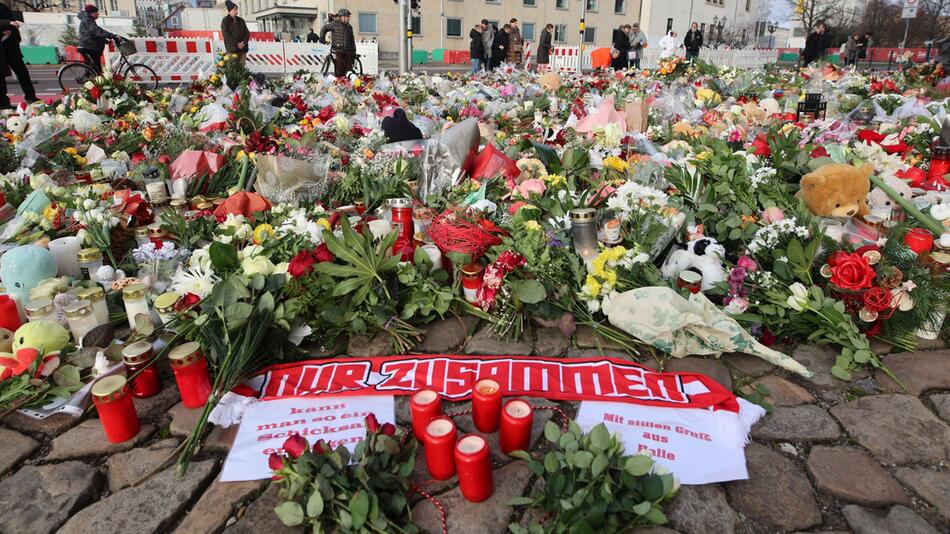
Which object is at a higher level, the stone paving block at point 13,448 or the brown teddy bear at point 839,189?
the brown teddy bear at point 839,189

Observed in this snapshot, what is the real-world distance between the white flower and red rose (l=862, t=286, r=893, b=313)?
23cm

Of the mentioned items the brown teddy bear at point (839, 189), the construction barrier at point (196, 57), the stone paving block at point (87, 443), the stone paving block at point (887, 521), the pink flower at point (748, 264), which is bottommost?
the stone paving block at point (87, 443)

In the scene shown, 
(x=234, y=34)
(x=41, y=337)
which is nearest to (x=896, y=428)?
(x=41, y=337)

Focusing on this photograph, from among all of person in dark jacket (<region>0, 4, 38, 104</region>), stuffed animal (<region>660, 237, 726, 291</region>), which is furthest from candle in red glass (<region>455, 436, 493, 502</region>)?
person in dark jacket (<region>0, 4, 38, 104</region>)

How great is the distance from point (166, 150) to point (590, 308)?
4565mm

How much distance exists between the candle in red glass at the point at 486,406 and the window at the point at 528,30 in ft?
137

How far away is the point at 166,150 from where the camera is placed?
5.44 m

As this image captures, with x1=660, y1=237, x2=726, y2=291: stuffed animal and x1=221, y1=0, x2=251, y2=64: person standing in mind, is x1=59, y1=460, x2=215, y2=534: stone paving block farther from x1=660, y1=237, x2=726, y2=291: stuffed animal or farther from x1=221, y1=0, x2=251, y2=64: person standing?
x1=221, y1=0, x2=251, y2=64: person standing

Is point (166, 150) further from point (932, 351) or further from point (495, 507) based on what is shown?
point (932, 351)

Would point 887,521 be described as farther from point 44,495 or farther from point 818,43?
point 818,43

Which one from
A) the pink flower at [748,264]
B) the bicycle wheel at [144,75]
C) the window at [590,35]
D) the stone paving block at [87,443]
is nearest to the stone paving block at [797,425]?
the pink flower at [748,264]

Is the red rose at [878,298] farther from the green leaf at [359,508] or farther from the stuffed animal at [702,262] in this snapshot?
the green leaf at [359,508]

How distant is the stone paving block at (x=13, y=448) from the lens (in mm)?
2031

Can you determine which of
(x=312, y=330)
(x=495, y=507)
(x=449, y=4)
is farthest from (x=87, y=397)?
(x=449, y=4)
